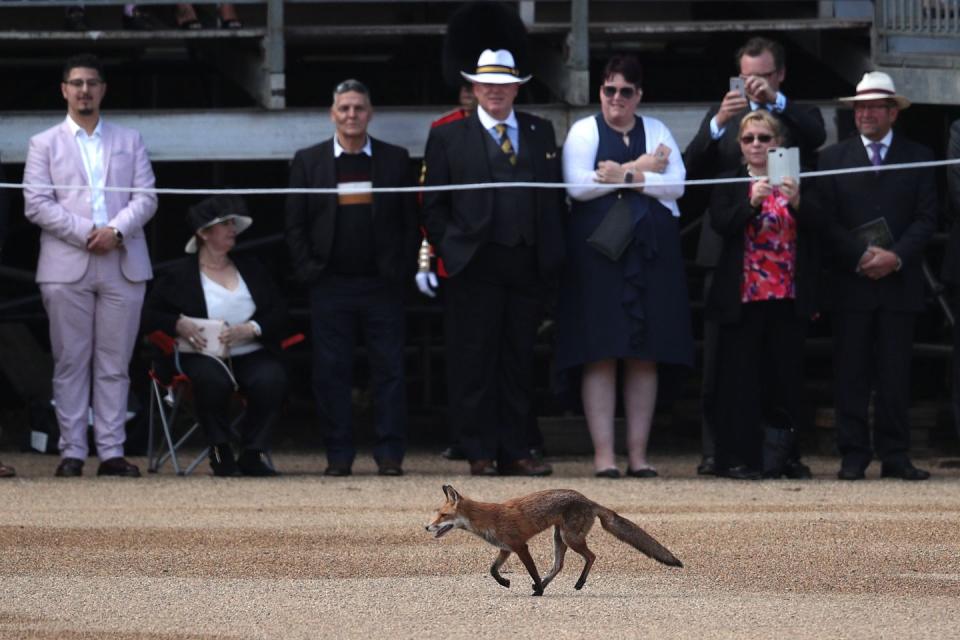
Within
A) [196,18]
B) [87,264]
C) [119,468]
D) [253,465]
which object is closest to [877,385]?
[253,465]

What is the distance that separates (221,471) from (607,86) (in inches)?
107

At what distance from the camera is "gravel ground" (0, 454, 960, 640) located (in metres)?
6.47

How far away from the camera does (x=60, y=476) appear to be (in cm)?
1050

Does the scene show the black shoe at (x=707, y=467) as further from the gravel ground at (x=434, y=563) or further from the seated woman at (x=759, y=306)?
the gravel ground at (x=434, y=563)

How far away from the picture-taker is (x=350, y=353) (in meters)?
10.7

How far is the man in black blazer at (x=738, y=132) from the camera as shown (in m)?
10.5

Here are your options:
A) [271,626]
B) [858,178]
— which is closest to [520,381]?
[858,178]

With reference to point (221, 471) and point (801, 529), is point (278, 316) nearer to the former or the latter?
point (221, 471)

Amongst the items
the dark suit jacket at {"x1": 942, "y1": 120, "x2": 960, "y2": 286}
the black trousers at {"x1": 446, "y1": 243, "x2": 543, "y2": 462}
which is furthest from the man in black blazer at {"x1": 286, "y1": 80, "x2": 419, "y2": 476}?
the dark suit jacket at {"x1": 942, "y1": 120, "x2": 960, "y2": 286}

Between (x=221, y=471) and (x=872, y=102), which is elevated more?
(x=872, y=102)

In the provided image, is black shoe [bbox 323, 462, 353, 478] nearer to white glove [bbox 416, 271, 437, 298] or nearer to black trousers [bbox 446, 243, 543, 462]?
black trousers [bbox 446, 243, 543, 462]

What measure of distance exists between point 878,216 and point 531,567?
4.32 metres

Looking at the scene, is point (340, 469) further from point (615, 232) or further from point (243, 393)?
point (615, 232)

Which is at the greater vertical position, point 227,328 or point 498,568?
point 227,328
